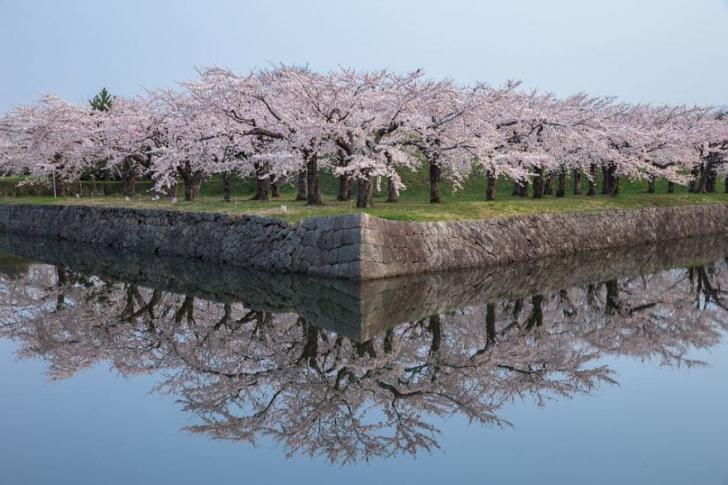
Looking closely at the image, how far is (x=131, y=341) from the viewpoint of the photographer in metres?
10.4

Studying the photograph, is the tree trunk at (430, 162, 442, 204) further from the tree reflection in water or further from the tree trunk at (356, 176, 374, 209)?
the tree reflection in water

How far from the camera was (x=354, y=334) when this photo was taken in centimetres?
1031

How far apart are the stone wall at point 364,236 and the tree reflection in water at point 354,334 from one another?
707 mm

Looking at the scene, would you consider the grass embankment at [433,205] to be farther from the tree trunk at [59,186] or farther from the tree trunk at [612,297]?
the tree trunk at [612,297]

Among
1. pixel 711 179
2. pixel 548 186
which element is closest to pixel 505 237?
pixel 548 186

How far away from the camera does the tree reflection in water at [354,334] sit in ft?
24.5

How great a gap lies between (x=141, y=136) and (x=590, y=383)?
25.3m

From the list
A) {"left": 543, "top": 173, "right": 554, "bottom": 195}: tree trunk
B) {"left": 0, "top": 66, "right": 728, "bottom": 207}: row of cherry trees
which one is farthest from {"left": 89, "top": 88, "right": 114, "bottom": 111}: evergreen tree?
{"left": 543, "top": 173, "right": 554, "bottom": 195}: tree trunk

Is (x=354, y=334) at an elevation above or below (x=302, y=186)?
below

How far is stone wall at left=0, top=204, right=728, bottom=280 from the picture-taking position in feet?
49.5

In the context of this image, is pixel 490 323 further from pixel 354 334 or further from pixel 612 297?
→ pixel 612 297

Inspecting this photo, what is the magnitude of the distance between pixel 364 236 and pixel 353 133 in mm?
5322

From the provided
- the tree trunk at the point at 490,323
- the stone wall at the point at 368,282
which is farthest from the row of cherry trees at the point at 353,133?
the tree trunk at the point at 490,323

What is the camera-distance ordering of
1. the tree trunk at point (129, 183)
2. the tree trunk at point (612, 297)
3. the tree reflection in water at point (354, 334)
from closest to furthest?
1. the tree reflection in water at point (354, 334)
2. the tree trunk at point (612, 297)
3. the tree trunk at point (129, 183)
